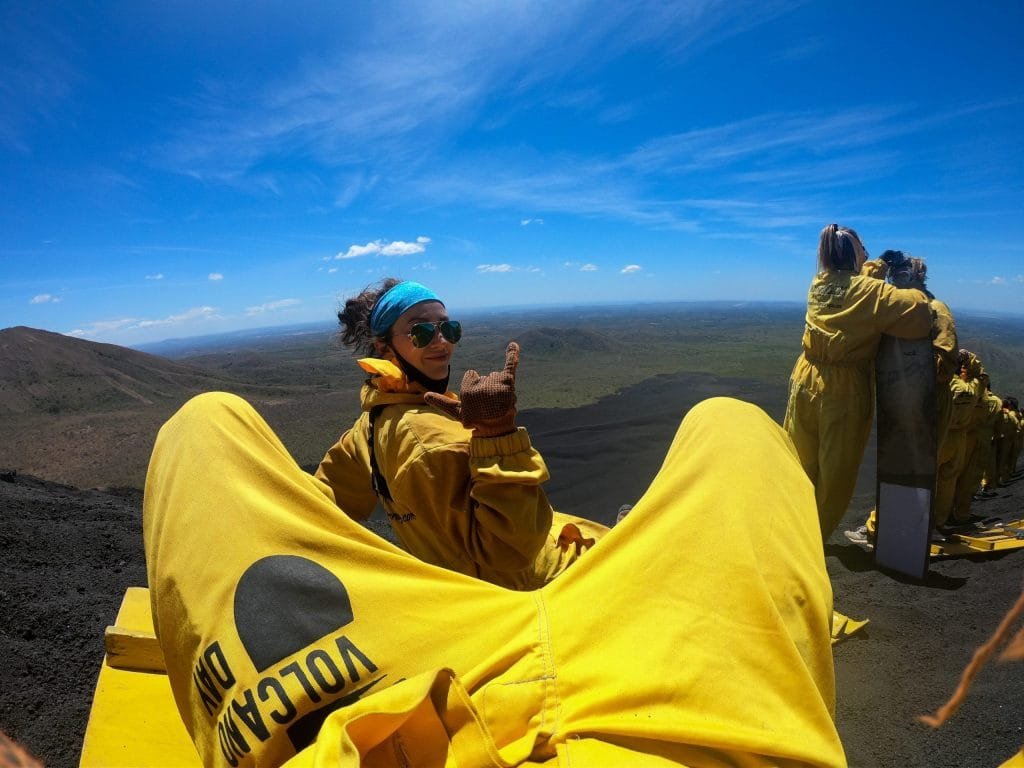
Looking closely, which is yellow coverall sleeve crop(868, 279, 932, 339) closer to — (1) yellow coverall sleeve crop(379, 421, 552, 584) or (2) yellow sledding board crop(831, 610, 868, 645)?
(2) yellow sledding board crop(831, 610, 868, 645)

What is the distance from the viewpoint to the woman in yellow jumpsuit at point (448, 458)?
1.54 metres

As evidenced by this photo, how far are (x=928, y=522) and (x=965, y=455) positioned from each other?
2667mm

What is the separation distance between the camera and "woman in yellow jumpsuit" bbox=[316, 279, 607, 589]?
5.05 ft

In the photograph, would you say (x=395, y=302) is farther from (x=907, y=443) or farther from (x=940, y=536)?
(x=940, y=536)

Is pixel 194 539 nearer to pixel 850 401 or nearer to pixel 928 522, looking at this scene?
pixel 850 401

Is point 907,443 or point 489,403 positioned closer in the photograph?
point 489,403

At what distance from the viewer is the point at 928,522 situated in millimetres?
3928

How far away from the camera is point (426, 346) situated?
6.39 feet

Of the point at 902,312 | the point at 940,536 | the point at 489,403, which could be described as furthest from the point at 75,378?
the point at 940,536

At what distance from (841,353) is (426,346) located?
3.33 meters

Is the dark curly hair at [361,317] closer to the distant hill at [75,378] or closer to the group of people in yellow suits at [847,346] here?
the group of people in yellow suits at [847,346]

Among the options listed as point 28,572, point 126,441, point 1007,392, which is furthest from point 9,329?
point 1007,392

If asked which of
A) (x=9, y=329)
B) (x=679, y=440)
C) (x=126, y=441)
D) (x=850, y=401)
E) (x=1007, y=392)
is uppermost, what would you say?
(x=9, y=329)

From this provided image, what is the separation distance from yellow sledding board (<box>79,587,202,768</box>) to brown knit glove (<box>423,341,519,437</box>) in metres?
1.45
